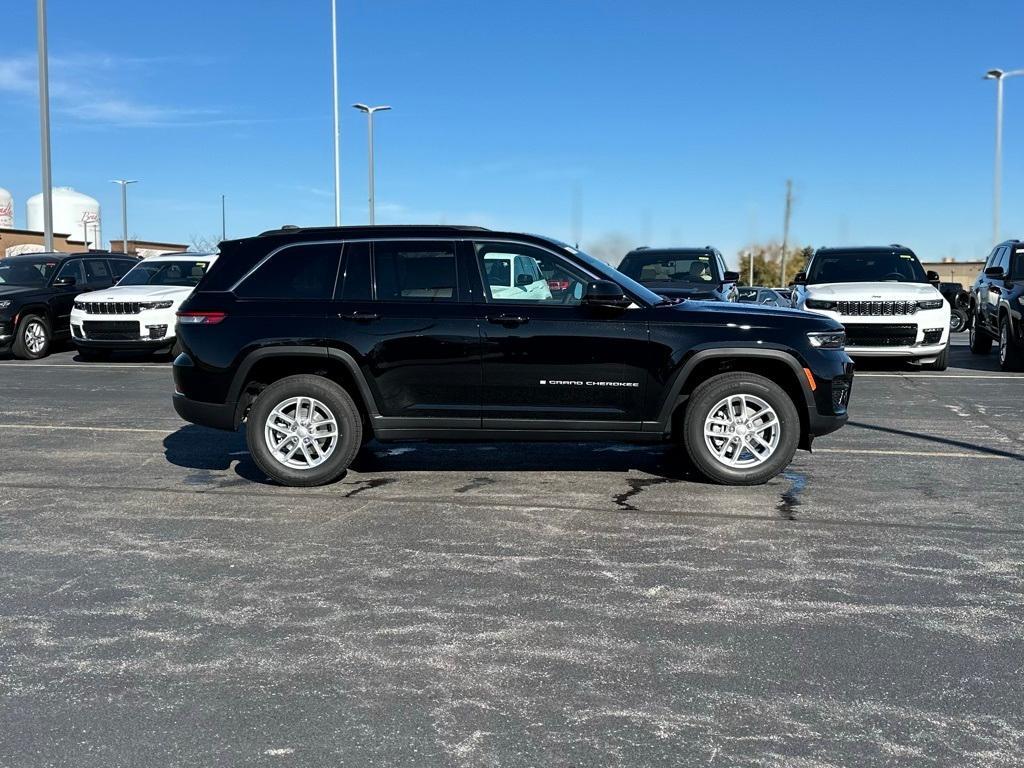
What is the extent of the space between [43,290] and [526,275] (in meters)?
13.5

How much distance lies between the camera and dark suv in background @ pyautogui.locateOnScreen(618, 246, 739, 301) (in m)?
15.3

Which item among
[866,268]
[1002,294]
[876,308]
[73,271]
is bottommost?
[876,308]

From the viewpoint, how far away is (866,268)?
16.2m

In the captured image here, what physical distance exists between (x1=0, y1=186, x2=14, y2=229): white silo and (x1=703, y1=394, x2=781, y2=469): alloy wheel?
69.6m

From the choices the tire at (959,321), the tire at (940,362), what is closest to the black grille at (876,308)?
the tire at (940,362)

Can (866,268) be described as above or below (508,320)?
above

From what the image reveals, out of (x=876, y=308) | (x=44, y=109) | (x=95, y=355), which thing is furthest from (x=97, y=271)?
(x=876, y=308)

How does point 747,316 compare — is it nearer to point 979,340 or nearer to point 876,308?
point 876,308

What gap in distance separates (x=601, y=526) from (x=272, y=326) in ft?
9.12

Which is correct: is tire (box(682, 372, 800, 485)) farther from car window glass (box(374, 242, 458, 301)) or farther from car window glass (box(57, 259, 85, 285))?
car window glass (box(57, 259, 85, 285))

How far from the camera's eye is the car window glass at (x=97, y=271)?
A: 19.1 metres

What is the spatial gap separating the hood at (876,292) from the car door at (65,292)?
12.5 metres

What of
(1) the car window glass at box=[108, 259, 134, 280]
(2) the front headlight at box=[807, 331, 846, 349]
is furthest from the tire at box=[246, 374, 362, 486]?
(1) the car window glass at box=[108, 259, 134, 280]

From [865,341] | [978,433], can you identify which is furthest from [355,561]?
[865,341]
